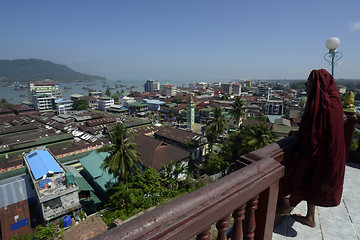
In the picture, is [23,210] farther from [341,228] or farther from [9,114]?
[9,114]

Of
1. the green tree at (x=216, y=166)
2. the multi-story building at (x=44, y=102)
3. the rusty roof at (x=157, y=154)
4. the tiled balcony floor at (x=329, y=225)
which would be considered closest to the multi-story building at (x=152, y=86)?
the multi-story building at (x=44, y=102)

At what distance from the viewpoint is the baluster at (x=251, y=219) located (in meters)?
1.93

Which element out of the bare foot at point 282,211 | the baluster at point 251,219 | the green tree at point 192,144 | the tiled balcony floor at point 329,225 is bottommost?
the green tree at point 192,144

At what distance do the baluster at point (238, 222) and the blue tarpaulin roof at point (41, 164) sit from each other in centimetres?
1736

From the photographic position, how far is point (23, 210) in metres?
14.8

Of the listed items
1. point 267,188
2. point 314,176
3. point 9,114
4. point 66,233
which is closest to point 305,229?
point 314,176

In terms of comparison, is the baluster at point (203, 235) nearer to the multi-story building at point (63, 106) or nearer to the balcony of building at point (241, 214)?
the balcony of building at point (241, 214)

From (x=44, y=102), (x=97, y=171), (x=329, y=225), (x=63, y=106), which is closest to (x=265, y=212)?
(x=329, y=225)

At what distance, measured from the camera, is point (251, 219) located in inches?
79.0

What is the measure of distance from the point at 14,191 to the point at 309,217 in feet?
70.1

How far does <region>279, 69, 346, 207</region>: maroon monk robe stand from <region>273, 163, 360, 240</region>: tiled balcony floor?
2.64ft

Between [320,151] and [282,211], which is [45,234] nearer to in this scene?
[282,211]

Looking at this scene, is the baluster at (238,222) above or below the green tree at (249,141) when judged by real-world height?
above

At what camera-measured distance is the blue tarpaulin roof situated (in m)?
15.3
